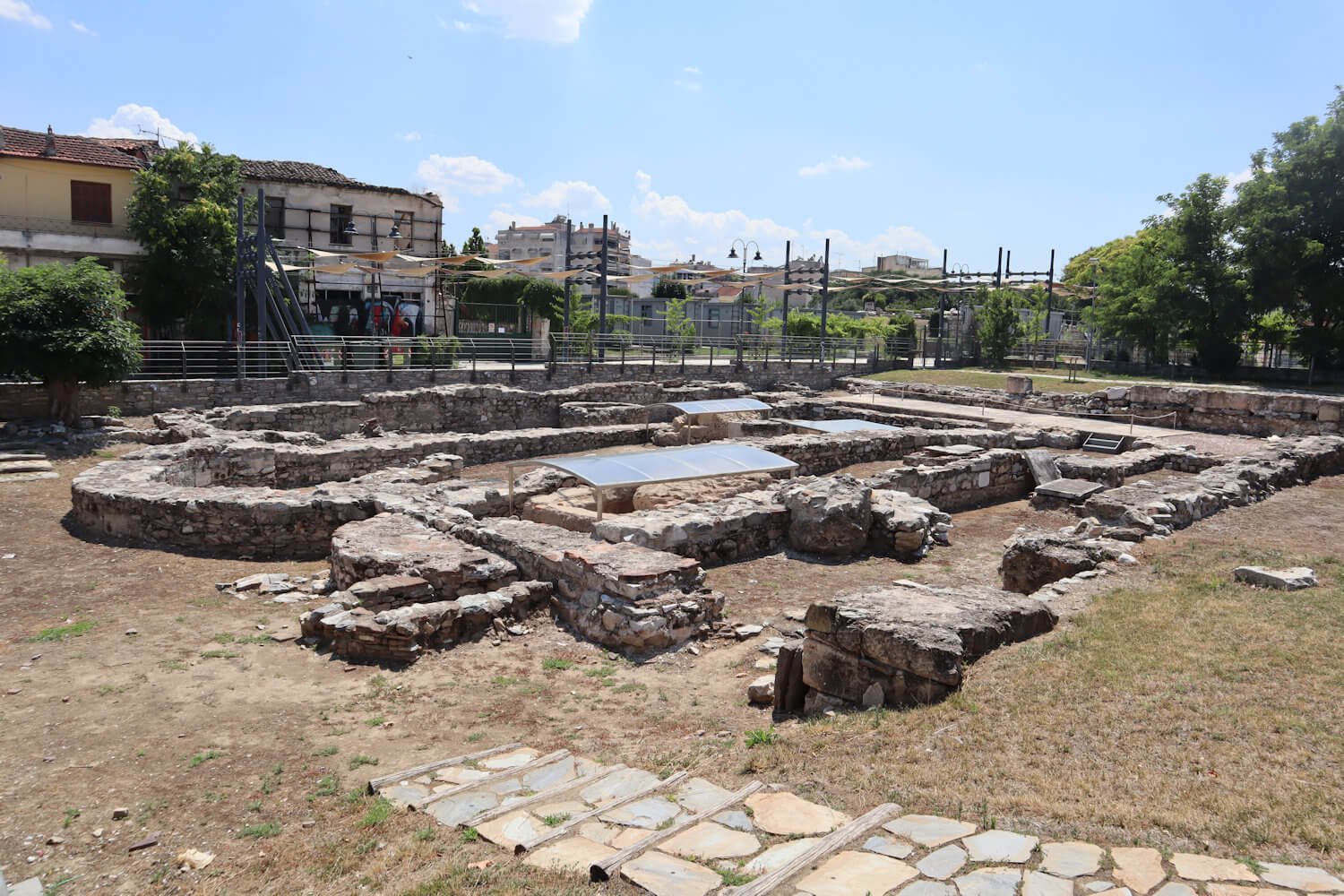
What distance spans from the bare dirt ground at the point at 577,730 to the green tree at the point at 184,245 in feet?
64.7

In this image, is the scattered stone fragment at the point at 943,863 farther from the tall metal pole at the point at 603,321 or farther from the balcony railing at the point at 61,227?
the balcony railing at the point at 61,227

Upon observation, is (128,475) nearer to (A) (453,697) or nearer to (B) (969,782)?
(A) (453,697)

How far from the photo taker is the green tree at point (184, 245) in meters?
26.7

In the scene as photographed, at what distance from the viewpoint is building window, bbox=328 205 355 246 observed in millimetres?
35469

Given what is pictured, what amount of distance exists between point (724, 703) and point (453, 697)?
2290 millimetres

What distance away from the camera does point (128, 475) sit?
13.1 m

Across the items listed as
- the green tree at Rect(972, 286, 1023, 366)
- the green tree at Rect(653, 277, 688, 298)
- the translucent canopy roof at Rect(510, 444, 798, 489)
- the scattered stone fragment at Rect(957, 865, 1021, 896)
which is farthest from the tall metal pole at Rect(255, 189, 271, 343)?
the green tree at Rect(653, 277, 688, 298)

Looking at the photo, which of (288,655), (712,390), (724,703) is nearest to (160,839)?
(288,655)

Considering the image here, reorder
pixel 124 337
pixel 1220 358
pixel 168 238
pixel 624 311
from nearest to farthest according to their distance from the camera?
pixel 124 337 → pixel 168 238 → pixel 1220 358 → pixel 624 311

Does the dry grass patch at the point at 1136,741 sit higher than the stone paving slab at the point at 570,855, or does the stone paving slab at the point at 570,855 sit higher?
the dry grass patch at the point at 1136,741

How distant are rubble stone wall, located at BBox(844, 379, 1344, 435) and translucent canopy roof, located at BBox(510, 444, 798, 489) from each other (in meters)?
12.8

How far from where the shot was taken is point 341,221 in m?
35.7

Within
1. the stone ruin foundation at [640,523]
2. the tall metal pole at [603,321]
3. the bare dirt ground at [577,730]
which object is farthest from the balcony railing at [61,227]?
the bare dirt ground at [577,730]

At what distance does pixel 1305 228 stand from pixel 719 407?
2287 cm
